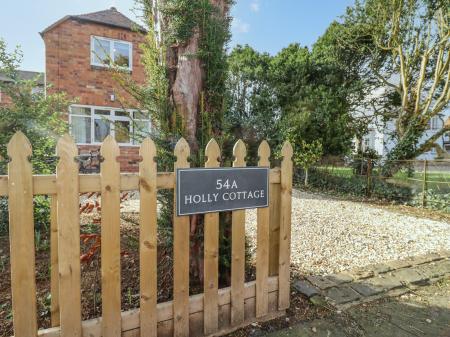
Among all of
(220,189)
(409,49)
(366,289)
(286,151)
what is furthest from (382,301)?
(409,49)

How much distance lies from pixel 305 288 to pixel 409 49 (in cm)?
960

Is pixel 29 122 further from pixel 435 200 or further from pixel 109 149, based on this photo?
pixel 435 200

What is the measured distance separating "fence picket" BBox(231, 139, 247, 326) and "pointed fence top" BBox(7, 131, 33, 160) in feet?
3.95

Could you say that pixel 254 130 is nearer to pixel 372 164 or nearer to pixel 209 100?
pixel 372 164

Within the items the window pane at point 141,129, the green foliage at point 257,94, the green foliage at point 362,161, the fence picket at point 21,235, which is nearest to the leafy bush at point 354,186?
the green foliage at point 362,161

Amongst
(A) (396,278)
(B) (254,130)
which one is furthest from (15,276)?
(B) (254,130)

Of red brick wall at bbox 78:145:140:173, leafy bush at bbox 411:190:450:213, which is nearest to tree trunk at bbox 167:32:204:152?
leafy bush at bbox 411:190:450:213

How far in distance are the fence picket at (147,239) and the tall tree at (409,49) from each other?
9.07 meters

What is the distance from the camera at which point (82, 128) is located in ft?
36.0

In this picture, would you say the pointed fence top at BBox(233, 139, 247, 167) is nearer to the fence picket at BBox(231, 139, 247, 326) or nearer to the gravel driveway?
the fence picket at BBox(231, 139, 247, 326)

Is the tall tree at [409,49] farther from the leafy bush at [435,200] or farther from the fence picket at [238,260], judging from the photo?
the fence picket at [238,260]

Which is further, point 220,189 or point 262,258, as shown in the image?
point 262,258

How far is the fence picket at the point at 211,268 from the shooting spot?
74.3 inches

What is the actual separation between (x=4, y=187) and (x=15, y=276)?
0.45 metres
